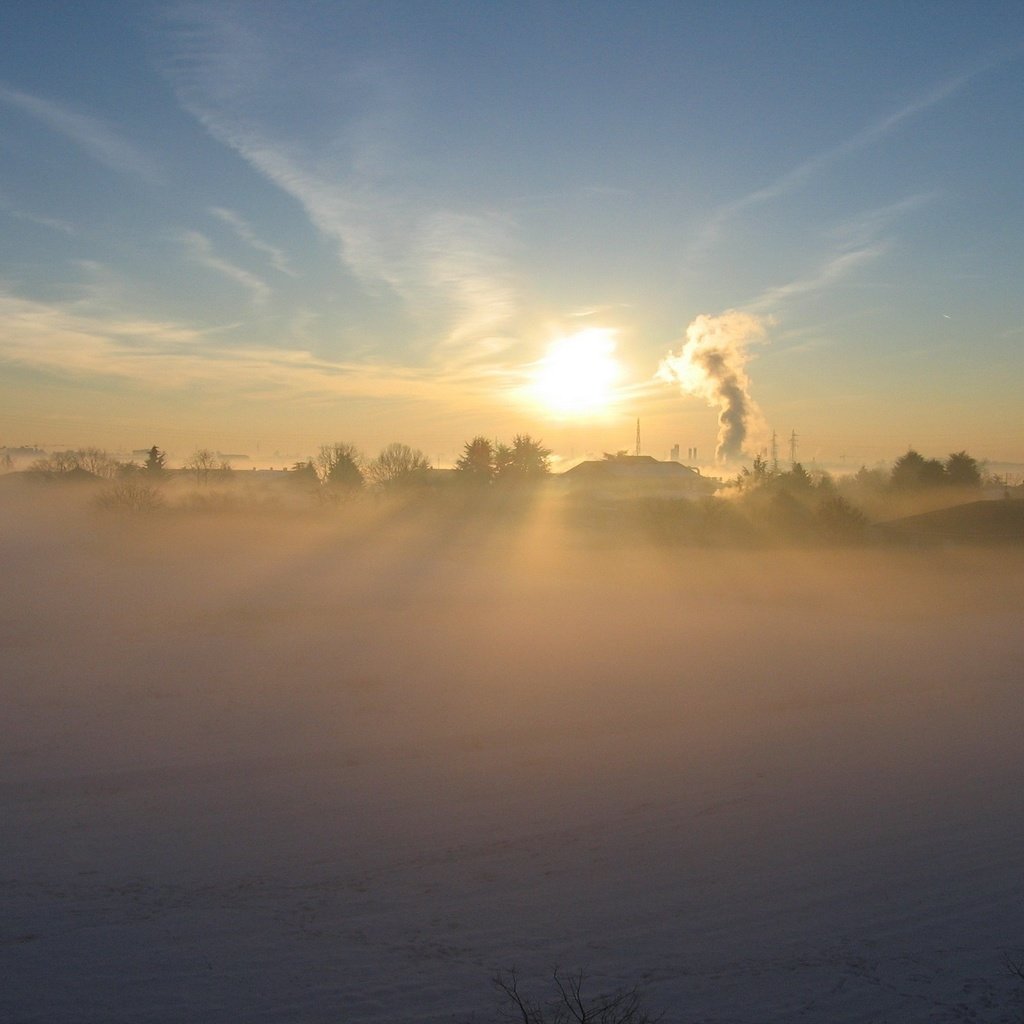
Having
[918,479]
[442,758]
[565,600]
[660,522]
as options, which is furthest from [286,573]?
[918,479]

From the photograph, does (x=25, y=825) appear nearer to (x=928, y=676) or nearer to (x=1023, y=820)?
(x=1023, y=820)

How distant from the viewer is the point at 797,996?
20.6 ft

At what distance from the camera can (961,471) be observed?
52.6m

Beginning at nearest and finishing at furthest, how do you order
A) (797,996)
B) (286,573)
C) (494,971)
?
1. (797,996)
2. (494,971)
3. (286,573)

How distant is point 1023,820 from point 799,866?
301 centimetres

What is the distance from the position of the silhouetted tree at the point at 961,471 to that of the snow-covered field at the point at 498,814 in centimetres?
3193

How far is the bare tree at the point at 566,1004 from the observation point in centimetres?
559

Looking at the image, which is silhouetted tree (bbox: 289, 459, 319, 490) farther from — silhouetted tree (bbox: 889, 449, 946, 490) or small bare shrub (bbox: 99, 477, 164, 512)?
silhouetted tree (bbox: 889, 449, 946, 490)

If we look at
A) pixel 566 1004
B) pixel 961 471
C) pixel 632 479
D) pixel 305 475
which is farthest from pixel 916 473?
A: pixel 566 1004

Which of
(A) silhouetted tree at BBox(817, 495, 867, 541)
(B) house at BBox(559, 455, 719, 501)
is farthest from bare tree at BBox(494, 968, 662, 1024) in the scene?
(B) house at BBox(559, 455, 719, 501)

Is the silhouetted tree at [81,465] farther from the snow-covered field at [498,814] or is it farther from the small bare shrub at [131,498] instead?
the snow-covered field at [498,814]

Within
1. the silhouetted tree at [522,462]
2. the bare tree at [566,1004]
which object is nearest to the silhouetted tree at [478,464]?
→ the silhouetted tree at [522,462]

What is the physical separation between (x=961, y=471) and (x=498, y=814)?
50.1 meters

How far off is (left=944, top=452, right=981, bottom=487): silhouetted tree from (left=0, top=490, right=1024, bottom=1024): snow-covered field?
31.9 meters
